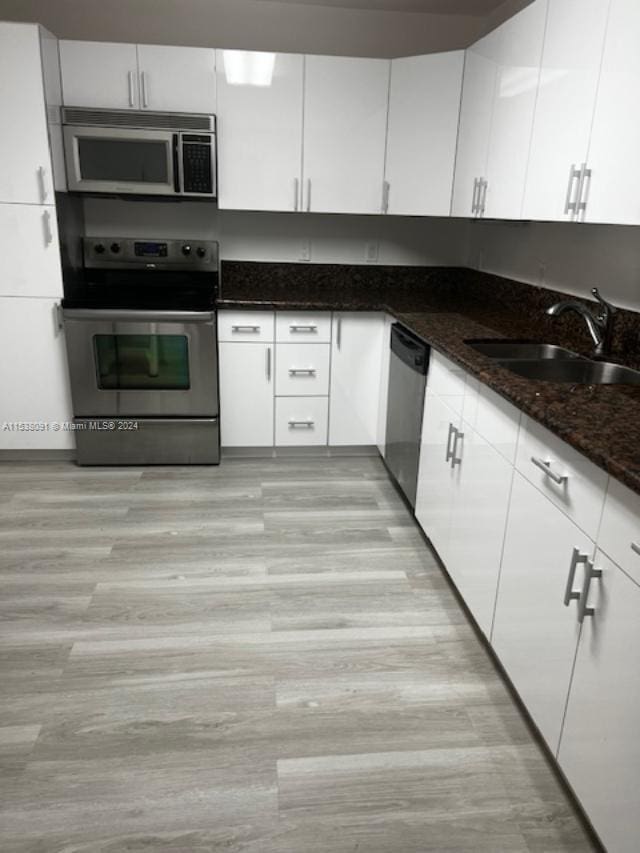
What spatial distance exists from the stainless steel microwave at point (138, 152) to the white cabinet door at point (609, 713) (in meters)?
2.77

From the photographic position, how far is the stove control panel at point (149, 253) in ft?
11.7

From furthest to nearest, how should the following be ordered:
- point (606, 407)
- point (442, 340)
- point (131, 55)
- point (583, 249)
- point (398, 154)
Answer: point (398, 154)
point (131, 55)
point (583, 249)
point (442, 340)
point (606, 407)

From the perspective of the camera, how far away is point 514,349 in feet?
8.18

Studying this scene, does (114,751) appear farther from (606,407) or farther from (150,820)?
(606,407)

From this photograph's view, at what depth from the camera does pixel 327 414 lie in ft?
11.6

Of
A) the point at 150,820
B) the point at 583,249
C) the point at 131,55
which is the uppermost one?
the point at 131,55

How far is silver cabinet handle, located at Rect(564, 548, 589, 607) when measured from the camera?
1371 millimetres

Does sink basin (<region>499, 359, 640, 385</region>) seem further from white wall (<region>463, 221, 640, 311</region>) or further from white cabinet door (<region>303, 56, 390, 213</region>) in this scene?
white cabinet door (<region>303, 56, 390, 213</region>)

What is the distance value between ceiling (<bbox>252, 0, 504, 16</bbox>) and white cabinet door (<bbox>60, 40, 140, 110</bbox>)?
98cm

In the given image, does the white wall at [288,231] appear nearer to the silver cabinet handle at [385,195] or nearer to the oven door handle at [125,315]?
the silver cabinet handle at [385,195]

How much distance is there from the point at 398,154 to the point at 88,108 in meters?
1.60

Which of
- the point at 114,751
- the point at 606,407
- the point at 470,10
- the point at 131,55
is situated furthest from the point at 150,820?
the point at 470,10

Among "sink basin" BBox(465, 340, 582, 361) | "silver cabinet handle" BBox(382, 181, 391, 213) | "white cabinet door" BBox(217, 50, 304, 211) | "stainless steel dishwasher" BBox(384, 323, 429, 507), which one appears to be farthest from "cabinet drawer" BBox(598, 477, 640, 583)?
"white cabinet door" BBox(217, 50, 304, 211)

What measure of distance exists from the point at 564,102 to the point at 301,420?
6.65 ft
